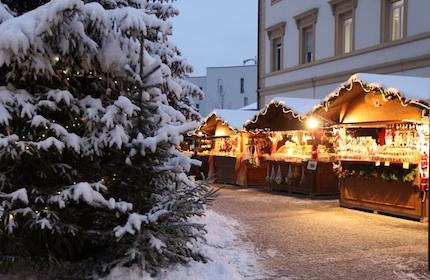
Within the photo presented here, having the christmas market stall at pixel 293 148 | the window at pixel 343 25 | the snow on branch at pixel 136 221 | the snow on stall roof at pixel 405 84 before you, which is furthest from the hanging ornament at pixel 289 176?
the snow on branch at pixel 136 221

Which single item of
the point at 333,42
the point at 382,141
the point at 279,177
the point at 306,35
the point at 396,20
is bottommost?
the point at 279,177

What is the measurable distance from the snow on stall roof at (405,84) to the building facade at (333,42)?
296 inches

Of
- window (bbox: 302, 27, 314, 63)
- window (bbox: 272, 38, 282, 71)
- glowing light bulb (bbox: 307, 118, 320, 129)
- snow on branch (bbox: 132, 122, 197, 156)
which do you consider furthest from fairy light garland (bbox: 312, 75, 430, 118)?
window (bbox: 272, 38, 282, 71)

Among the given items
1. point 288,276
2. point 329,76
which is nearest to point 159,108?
point 288,276

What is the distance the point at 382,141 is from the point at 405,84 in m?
2.10

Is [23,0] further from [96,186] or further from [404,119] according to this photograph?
[404,119]

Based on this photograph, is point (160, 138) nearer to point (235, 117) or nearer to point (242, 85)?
point (235, 117)

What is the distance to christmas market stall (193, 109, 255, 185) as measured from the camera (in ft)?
66.3

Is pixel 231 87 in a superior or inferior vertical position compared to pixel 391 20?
superior

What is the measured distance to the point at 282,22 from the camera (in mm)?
26625

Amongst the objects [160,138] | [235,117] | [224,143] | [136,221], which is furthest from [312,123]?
[136,221]

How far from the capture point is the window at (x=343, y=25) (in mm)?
22000

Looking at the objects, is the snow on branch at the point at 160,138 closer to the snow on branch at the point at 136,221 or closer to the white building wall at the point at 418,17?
the snow on branch at the point at 136,221

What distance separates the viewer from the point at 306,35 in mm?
25156
